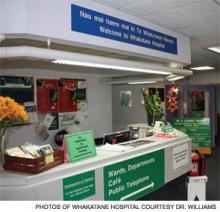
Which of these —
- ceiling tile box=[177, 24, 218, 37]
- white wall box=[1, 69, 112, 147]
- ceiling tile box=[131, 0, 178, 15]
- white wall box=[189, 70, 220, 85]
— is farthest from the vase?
white wall box=[189, 70, 220, 85]

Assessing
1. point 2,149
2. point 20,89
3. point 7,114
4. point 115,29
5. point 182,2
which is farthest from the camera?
point 20,89

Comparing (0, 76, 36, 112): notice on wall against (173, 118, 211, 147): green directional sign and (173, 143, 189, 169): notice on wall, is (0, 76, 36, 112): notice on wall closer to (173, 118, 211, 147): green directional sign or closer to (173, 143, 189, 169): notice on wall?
(173, 143, 189, 169): notice on wall

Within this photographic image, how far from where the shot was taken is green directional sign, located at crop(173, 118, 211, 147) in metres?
8.13

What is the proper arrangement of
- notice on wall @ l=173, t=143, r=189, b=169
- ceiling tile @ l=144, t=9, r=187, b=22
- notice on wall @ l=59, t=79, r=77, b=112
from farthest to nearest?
1. notice on wall @ l=59, t=79, r=77, b=112
2. notice on wall @ l=173, t=143, r=189, b=169
3. ceiling tile @ l=144, t=9, r=187, b=22

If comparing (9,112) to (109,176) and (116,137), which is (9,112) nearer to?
(109,176)

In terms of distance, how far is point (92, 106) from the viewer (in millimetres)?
7652

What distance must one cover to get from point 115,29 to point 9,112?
154 cm

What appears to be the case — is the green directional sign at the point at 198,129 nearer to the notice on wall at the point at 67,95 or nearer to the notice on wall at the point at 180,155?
the notice on wall at the point at 67,95

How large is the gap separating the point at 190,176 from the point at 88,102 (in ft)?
13.1

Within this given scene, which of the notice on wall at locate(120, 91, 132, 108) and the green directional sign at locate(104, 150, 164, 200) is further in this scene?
the notice on wall at locate(120, 91, 132, 108)

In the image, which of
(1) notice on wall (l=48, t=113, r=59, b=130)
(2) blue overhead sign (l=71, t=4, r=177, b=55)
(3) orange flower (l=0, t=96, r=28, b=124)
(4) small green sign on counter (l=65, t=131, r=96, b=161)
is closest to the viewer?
(3) orange flower (l=0, t=96, r=28, b=124)

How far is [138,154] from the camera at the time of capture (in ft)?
9.92

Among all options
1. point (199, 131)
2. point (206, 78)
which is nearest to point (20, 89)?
point (199, 131)
